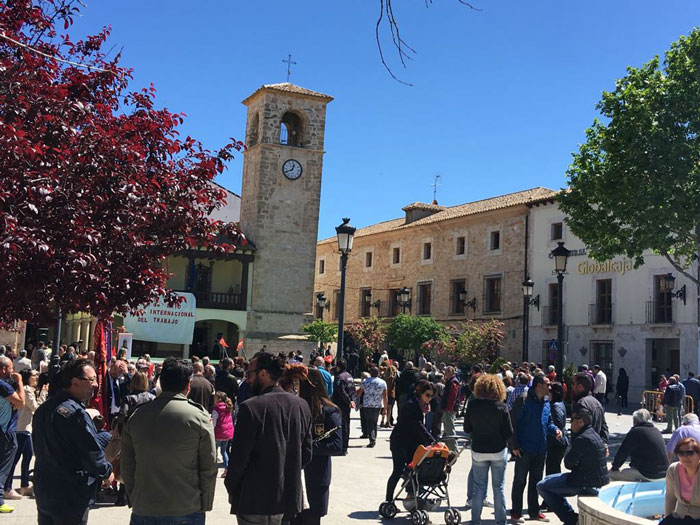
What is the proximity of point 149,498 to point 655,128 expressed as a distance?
1891cm

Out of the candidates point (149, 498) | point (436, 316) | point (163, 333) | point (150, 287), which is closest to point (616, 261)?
point (436, 316)

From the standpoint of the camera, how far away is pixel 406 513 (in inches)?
360

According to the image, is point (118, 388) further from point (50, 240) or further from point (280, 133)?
point (280, 133)

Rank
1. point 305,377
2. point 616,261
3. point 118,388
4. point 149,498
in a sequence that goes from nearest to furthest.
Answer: point 149,498 → point 305,377 → point 118,388 → point 616,261

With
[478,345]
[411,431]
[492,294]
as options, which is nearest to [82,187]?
[411,431]

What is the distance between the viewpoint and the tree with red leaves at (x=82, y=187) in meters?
6.83

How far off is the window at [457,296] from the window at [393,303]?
479 centimetres

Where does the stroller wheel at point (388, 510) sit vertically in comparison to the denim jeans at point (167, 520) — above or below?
below

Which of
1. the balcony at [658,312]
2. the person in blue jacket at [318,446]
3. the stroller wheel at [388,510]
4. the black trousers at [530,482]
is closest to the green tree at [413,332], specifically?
the balcony at [658,312]

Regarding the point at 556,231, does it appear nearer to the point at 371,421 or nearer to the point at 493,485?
the point at 371,421

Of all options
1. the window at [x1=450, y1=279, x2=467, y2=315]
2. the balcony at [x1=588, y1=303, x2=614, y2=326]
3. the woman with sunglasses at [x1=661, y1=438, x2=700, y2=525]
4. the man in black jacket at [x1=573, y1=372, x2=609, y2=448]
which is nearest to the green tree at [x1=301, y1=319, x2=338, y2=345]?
the window at [x1=450, y1=279, x2=467, y2=315]

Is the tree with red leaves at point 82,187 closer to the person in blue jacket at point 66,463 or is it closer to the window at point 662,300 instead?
the person in blue jacket at point 66,463

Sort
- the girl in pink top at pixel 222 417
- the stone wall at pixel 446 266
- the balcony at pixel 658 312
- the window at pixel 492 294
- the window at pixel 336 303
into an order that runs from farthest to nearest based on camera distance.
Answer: the window at pixel 336 303, the window at pixel 492 294, the stone wall at pixel 446 266, the balcony at pixel 658 312, the girl in pink top at pixel 222 417

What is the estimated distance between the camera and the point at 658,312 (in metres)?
31.3
